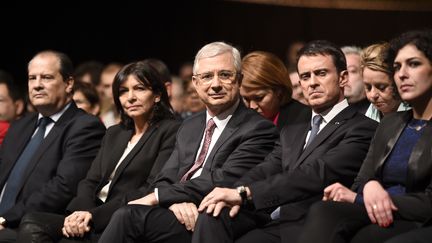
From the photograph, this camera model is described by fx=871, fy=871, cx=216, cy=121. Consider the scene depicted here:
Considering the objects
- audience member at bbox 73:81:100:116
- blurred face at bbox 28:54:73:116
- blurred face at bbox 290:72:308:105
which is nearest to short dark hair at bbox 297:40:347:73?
blurred face at bbox 290:72:308:105

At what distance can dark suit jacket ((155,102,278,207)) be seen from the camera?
425 cm

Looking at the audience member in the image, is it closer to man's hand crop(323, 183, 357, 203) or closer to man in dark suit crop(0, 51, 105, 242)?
man in dark suit crop(0, 51, 105, 242)

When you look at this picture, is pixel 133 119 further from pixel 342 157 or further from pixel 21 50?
pixel 21 50

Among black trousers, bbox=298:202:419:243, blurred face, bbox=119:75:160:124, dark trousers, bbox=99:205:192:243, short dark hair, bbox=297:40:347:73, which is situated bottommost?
dark trousers, bbox=99:205:192:243

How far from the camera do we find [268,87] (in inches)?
196

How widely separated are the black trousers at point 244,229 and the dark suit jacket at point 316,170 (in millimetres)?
67

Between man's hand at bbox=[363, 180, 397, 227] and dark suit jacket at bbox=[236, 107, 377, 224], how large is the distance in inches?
16.9

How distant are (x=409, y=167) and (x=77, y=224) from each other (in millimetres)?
1870

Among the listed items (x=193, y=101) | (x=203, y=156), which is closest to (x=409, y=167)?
(x=203, y=156)

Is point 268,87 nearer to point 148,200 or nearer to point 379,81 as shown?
point 379,81

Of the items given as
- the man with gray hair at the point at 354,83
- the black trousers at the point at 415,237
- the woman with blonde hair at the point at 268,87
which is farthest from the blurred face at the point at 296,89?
the black trousers at the point at 415,237

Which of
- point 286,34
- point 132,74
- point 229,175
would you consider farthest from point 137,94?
point 286,34

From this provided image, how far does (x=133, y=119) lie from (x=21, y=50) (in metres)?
3.76

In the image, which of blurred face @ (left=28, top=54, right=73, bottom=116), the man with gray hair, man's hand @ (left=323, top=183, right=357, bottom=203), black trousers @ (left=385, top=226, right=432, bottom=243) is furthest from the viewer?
blurred face @ (left=28, top=54, right=73, bottom=116)
